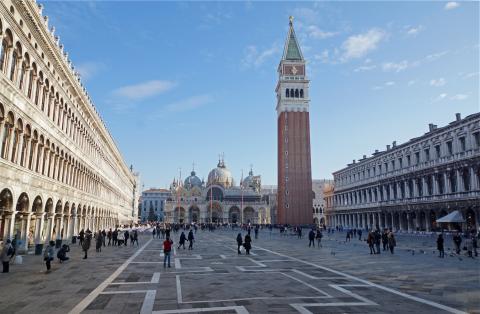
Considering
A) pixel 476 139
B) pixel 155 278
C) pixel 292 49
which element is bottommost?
pixel 155 278

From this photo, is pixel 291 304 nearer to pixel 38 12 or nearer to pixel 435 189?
pixel 38 12

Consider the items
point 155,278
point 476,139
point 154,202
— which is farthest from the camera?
point 154,202

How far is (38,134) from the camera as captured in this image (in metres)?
22.1

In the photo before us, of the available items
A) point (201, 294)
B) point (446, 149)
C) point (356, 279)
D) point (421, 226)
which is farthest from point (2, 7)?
point (421, 226)

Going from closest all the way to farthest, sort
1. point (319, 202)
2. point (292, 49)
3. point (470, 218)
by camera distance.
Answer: point (470, 218)
point (292, 49)
point (319, 202)

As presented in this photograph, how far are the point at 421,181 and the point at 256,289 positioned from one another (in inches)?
1805

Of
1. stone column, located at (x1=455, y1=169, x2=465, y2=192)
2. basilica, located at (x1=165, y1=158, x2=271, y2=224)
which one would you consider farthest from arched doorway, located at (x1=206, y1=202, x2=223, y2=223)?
stone column, located at (x1=455, y1=169, x2=465, y2=192)

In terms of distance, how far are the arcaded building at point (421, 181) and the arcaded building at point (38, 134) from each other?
40.1m

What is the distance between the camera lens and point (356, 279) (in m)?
13.8

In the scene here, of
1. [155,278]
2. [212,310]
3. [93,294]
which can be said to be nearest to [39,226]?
[155,278]

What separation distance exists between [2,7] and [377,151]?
60787 millimetres

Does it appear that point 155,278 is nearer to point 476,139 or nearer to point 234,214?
point 476,139

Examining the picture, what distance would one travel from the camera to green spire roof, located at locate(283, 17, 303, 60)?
87.4m

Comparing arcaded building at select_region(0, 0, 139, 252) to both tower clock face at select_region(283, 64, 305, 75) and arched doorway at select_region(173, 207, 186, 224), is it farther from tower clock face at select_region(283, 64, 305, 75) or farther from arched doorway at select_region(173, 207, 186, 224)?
arched doorway at select_region(173, 207, 186, 224)
